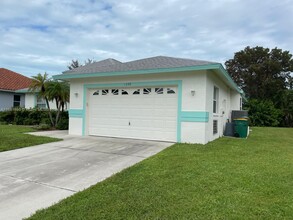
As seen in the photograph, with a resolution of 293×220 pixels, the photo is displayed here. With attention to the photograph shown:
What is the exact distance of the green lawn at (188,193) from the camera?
2930mm

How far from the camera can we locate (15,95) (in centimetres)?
2073

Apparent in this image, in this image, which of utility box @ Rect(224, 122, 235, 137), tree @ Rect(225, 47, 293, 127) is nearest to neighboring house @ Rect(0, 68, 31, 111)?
utility box @ Rect(224, 122, 235, 137)

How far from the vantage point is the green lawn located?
9.61 feet

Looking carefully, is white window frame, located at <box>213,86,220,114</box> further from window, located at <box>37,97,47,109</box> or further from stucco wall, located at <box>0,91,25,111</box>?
stucco wall, located at <box>0,91,25,111</box>

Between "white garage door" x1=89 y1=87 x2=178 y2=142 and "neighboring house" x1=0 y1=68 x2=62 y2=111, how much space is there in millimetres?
9817

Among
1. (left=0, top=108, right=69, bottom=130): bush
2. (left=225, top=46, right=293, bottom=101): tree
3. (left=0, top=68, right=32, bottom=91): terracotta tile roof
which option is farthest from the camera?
(left=225, top=46, right=293, bottom=101): tree

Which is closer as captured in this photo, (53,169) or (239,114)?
(53,169)

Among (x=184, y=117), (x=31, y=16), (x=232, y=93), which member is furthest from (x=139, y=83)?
(x=232, y=93)

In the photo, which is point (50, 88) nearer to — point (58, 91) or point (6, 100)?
point (58, 91)

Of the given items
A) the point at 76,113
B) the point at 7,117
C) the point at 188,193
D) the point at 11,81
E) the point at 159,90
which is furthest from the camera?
the point at 11,81

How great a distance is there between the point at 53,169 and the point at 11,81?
20.2m

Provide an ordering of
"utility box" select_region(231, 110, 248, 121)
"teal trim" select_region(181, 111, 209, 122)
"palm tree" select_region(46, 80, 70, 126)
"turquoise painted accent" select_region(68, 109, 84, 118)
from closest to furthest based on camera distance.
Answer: "teal trim" select_region(181, 111, 209, 122), "turquoise painted accent" select_region(68, 109, 84, 118), "palm tree" select_region(46, 80, 70, 126), "utility box" select_region(231, 110, 248, 121)

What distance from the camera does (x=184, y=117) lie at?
8445 millimetres

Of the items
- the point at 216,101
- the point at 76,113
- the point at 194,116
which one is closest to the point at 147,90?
the point at 194,116
